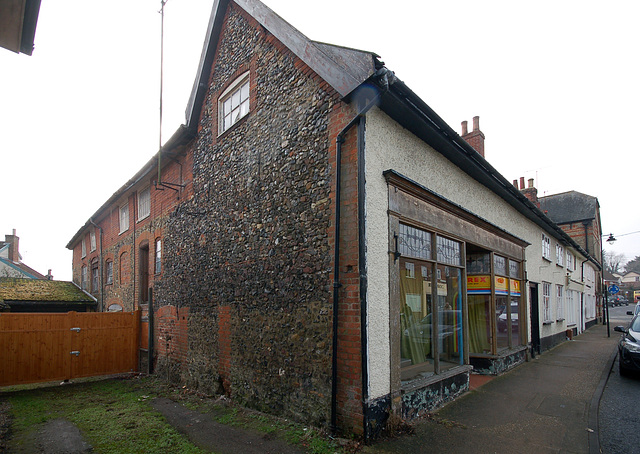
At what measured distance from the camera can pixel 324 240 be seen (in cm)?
590

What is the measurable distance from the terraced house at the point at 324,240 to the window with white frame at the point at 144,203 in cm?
204

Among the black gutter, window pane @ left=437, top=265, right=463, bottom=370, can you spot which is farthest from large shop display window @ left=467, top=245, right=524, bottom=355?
the black gutter

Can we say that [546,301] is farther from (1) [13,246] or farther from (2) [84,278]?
(1) [13,246]

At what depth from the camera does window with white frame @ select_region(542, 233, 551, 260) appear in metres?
15.0

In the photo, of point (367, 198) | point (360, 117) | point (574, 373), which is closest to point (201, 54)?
point (360, 117)

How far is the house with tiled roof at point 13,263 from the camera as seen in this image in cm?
3356

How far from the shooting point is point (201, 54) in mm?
10000

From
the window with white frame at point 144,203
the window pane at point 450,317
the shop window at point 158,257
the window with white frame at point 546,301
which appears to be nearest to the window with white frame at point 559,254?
the window with white frame at point 546,301

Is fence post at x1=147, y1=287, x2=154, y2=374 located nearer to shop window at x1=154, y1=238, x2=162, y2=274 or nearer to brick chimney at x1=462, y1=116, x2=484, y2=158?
shop window at x1=154, y1=238, x2=162, y2=274

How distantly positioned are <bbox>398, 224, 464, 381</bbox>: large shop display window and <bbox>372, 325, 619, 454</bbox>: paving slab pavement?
0.82 meters

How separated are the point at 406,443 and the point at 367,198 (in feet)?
11.0

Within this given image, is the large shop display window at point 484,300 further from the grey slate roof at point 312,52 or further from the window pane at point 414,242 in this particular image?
the grey slate roof at point 312,52

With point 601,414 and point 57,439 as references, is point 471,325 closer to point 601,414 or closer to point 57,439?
point 601,414

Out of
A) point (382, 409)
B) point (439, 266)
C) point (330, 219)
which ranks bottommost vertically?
point (382, 409)
